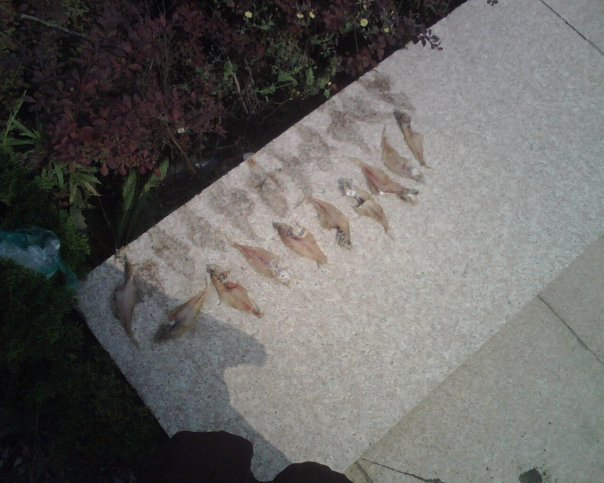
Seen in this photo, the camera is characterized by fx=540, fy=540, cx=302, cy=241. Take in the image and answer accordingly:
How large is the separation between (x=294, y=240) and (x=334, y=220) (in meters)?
0.21

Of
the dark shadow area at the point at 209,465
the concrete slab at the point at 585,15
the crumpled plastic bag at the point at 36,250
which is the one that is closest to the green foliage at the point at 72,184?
the crumpled plastic bag at the point at 36,250

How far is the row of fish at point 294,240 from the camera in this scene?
2344mm

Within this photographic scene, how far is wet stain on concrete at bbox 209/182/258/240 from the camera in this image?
8.21ft

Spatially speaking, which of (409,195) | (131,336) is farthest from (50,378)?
(409,195)

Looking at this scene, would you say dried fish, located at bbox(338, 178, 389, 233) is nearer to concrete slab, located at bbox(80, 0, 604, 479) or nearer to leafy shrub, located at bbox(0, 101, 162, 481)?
concrete slab, located at bbox(80, 0, 604, 479)

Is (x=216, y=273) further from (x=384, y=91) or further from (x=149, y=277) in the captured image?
(x=384, y=91)

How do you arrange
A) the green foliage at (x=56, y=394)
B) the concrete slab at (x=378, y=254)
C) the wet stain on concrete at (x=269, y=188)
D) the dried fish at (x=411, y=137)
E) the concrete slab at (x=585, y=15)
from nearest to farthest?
1. the green foliage at (x=56, y=394)
2. the concrete slab at (x=378, y=254)
3. the wet stain on concrete at (x=269, y=188)
4. the dried fish at (x=411, y=137)
5. the concrete slab at (x=585, y=15)

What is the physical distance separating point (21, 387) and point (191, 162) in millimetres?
1421

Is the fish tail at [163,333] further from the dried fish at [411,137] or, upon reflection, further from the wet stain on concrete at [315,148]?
the dried fish at [411,137]

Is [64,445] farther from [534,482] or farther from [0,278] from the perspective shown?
[534,482]

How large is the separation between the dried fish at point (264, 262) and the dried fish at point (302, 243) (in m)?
0.09

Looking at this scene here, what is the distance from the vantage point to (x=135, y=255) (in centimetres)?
243

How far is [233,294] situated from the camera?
93.7 inches

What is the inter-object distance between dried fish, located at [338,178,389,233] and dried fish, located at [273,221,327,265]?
0.27 metres
